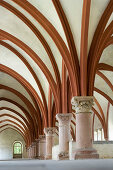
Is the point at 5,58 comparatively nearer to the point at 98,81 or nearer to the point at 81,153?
the point at 98,81

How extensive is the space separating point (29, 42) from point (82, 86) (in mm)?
4998

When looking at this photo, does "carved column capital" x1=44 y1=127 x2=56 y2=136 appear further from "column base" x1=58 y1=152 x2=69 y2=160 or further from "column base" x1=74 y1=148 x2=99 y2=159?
"column base" x1=74 y1=148 x2=99 y2=159

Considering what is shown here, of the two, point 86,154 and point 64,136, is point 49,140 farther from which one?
point 86,154

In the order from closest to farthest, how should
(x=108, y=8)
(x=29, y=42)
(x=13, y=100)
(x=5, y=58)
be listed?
(x=108, y=8)
(x=29, y=42)
(x=5, y=58)
(x=13, y=100)

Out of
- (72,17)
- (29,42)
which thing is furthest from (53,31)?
(29,42)

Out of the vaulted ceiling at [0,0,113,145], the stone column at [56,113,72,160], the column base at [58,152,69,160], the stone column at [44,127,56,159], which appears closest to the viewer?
the vaulted ceiling at [0,0,113,145]

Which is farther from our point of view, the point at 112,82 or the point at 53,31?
the point at 112,82

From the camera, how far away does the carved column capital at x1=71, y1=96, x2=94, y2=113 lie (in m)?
10.7

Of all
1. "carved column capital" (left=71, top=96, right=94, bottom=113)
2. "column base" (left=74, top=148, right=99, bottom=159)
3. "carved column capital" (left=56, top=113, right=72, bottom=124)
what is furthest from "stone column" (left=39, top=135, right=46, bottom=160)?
"column base" (left=74, top=148, right=99, bottom=159)

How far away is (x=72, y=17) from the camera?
11094 mm

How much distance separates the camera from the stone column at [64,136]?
13.3 m

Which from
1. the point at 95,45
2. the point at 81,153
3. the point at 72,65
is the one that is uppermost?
the point at 95,45

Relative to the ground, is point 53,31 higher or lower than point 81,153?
higher

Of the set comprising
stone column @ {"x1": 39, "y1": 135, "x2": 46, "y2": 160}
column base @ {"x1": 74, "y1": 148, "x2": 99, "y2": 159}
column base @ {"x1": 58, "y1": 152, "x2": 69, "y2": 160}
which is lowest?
stone column @ {"x1": 39, "y1": 135, "x2": 46, "y2": 160}
